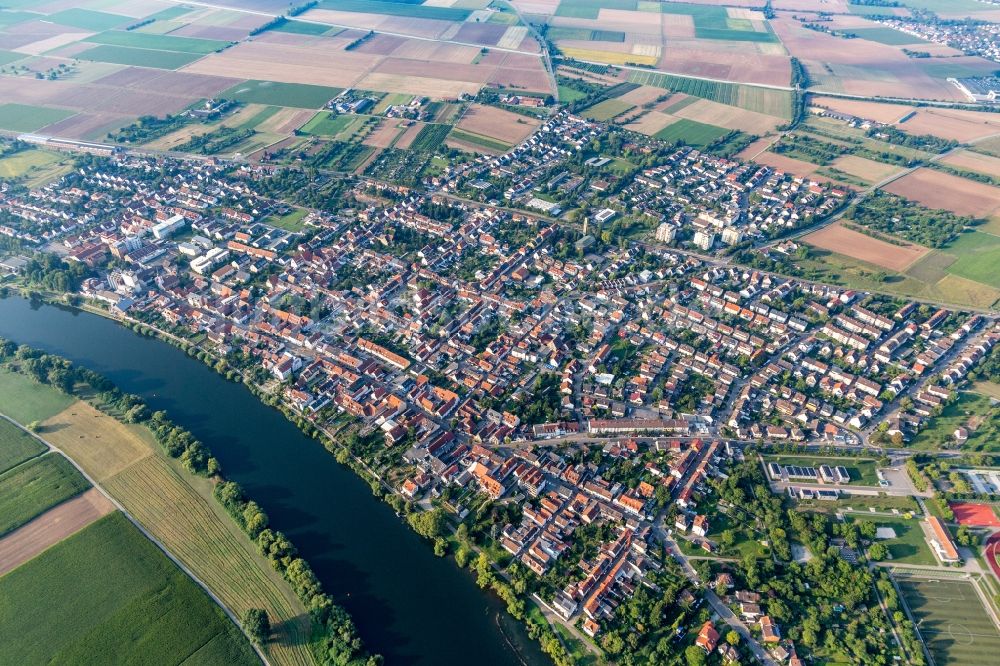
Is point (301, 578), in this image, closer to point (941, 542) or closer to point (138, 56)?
point (941, 542)

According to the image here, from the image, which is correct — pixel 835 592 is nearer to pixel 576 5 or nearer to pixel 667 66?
pixel 667 66

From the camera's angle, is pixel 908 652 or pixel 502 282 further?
pixel 502 282

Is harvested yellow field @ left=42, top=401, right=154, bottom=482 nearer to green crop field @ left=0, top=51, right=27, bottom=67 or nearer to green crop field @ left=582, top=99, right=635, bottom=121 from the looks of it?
green crop field @ left=582, top=99, right=635, bottom=121

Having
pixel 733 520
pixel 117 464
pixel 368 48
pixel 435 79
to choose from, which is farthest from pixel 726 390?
pixel 368 48

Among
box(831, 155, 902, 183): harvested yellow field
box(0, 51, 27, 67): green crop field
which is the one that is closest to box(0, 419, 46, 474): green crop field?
box(831, 155, 902, 183): harvested yellow field

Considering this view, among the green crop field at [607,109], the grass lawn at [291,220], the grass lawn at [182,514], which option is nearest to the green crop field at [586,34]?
the green crop field at [607,109]

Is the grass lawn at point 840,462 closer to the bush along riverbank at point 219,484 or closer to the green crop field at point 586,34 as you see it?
the bush along riverbank at point 219,484
